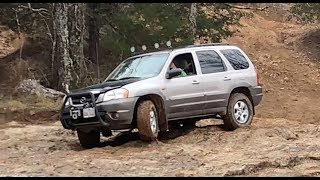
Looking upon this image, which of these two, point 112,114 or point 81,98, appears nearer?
point 112,114

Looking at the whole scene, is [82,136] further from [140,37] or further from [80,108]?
[140,37]

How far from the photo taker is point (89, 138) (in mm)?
10992

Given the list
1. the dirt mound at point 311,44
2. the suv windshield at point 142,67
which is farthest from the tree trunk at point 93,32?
the dirt mound at point 311,44

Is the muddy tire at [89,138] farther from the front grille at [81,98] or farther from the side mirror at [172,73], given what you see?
the side mirror at [172,73]

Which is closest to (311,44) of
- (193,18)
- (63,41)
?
(193,18)

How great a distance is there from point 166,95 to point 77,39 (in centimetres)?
898

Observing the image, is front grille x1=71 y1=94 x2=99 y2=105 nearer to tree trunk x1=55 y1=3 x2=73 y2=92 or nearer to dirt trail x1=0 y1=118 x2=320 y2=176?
dirt trail x1=0 y1=118 x2=320 y2=176

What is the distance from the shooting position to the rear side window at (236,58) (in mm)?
12258

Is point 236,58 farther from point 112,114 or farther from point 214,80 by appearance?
point 112,114

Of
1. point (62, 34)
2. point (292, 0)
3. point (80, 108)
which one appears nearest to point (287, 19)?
point (292, 0)

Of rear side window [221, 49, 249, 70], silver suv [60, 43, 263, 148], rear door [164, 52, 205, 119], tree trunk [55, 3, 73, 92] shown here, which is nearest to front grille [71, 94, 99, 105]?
silver suv [60, 43, 263, 148]

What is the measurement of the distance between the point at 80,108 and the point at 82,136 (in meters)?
0.96

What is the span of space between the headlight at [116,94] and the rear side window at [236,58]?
2.97m

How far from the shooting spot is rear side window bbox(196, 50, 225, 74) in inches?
461
